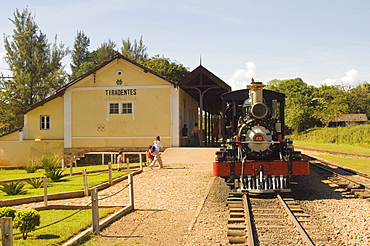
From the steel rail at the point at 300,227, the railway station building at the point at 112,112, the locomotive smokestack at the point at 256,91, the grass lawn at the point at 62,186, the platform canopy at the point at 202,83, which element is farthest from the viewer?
the railway station building at the point at 112,112

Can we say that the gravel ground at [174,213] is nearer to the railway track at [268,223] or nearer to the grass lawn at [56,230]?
the railway track at [268,223]

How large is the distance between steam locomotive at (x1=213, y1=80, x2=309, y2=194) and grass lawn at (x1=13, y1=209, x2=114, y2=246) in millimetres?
3424

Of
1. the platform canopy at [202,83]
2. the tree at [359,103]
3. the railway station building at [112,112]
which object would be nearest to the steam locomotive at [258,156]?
the platform canopy at [202,83]

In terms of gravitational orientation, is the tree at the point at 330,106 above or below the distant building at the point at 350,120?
above

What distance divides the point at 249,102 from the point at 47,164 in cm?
997

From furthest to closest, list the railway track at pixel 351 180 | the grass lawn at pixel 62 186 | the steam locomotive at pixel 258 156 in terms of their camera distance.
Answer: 1. the grass lawn at pixel 62 186
2. the railway track at pixel 351 180
3. the steam locomotive at pixel 258 156

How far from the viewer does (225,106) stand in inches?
499

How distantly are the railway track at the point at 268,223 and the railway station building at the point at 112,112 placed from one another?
15794 mm

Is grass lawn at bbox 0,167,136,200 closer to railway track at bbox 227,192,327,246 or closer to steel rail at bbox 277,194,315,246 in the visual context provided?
railway track at bbox 227,192,327,246

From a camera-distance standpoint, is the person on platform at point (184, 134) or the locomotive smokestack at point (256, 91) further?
the person on platform at point (184, 134)

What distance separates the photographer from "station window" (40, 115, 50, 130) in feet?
92.1

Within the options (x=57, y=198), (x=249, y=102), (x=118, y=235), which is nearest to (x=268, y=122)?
(x=249, y=102)

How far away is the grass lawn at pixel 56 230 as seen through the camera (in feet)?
22.8

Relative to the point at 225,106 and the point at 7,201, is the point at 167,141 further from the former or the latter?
the point at 7,201
